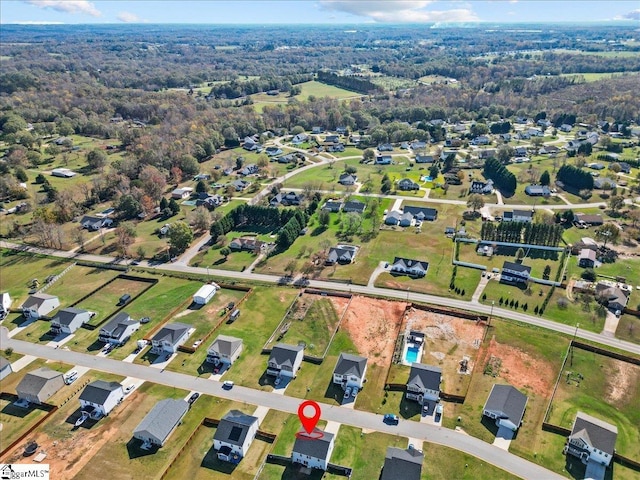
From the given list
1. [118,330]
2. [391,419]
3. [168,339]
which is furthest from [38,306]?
[391,419]

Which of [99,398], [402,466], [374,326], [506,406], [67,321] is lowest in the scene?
[374,326]

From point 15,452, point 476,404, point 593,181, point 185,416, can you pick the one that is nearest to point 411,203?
point 593,181

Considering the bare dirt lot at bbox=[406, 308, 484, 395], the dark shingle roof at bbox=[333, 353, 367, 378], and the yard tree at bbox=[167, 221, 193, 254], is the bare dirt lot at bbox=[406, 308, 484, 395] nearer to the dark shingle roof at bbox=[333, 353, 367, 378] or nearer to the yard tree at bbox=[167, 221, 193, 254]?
the dark shingle roof at bbox=[333, 353, 367, 378]

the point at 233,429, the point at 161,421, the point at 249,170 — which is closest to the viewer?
the point at 233,429

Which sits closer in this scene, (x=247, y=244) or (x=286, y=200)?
(x=247, y=244)

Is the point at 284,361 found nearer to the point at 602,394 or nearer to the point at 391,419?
the point at 391,419

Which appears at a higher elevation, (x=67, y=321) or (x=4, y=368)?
(x=67, y=321)

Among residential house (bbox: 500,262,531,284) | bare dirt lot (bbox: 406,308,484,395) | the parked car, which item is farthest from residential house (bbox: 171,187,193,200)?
the parked car

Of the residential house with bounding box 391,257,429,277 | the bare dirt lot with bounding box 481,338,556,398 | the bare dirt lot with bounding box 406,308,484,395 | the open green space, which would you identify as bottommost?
the bare dirt lot with bounding box 406,308,484,395
